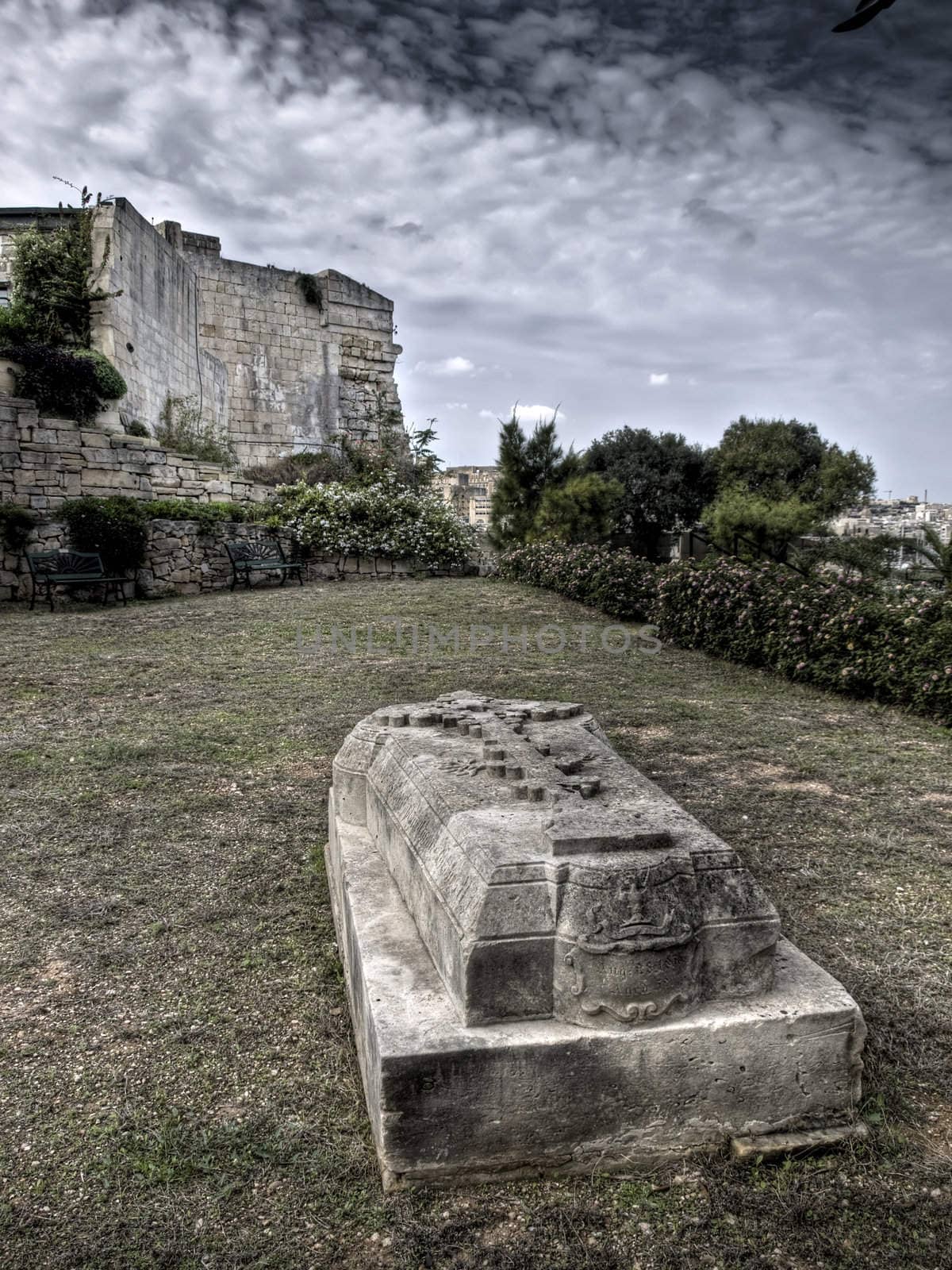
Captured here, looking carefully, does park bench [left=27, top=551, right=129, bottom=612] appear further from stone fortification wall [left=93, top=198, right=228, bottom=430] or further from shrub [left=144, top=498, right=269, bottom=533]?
stone fortification wall [left=93, top=198, right=228, bottom=430]

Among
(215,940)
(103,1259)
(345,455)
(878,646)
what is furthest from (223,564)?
(103,1259)

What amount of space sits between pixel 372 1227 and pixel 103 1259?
469 mm

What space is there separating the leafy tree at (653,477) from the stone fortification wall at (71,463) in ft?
56.1

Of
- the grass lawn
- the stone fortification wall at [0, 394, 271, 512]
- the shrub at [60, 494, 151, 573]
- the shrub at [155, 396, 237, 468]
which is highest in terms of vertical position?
the shrub at [155, 396, 237, 468]

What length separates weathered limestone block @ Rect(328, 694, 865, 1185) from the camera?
1.61 metres

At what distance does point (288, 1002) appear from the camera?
2.26 metres

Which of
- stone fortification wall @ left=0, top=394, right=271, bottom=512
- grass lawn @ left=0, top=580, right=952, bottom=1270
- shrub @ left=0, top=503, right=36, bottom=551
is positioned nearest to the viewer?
grass lawn @ left=0, top=580, right=952, bottom=1270

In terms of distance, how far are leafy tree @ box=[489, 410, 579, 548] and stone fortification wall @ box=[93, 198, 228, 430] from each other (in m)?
6.28

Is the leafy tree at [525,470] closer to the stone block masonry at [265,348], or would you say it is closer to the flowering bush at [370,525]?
the flowering bush at [370,525]

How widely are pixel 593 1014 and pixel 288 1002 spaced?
1.00 metres

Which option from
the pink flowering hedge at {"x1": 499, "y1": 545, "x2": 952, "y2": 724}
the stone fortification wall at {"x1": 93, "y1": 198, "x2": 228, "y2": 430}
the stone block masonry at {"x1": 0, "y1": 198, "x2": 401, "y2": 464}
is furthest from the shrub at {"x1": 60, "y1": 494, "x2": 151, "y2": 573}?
the pink flowering hedge at {"x1": 499, "y1": 545, "x2": 952, "y2": 724}

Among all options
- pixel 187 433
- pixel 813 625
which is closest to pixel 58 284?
pixel 187 433

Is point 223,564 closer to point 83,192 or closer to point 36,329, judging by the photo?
point 36,329

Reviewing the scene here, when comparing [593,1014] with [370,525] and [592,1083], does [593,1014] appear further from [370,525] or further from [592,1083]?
[370,525]
